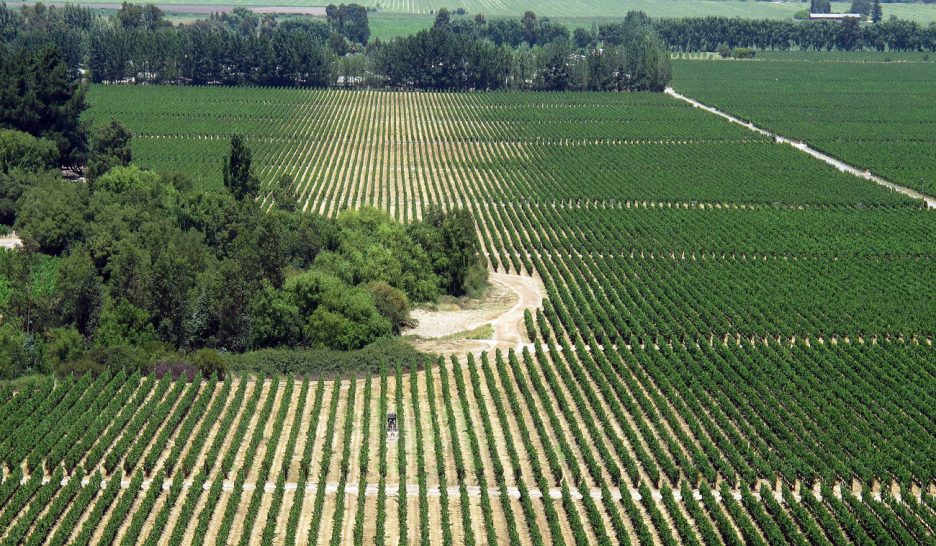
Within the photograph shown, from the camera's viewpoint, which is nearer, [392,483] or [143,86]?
[392,483]

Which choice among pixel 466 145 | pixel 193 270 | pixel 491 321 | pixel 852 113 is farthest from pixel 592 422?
pixel 852 113

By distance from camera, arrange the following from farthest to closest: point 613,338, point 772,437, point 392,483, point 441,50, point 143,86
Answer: point 441,50 < point 143,86 < point 613,338 < point 772,437 < point 392,483

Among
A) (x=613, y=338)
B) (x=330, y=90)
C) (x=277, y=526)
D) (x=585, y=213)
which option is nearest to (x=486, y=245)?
(x=585, y=213)

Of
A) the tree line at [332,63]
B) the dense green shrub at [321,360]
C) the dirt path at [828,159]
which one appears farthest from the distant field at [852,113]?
the dense green shrub at [321,360]

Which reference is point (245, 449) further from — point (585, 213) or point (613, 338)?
point (585, 213)

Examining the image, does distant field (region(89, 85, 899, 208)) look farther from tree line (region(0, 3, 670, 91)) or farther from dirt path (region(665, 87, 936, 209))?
tree line (region(0, 3, 670, 91))

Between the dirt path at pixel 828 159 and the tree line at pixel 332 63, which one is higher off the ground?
the tree line at pixel 332 63

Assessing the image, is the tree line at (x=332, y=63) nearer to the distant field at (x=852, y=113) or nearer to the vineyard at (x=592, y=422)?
the distant field at (x=852, y=113)
